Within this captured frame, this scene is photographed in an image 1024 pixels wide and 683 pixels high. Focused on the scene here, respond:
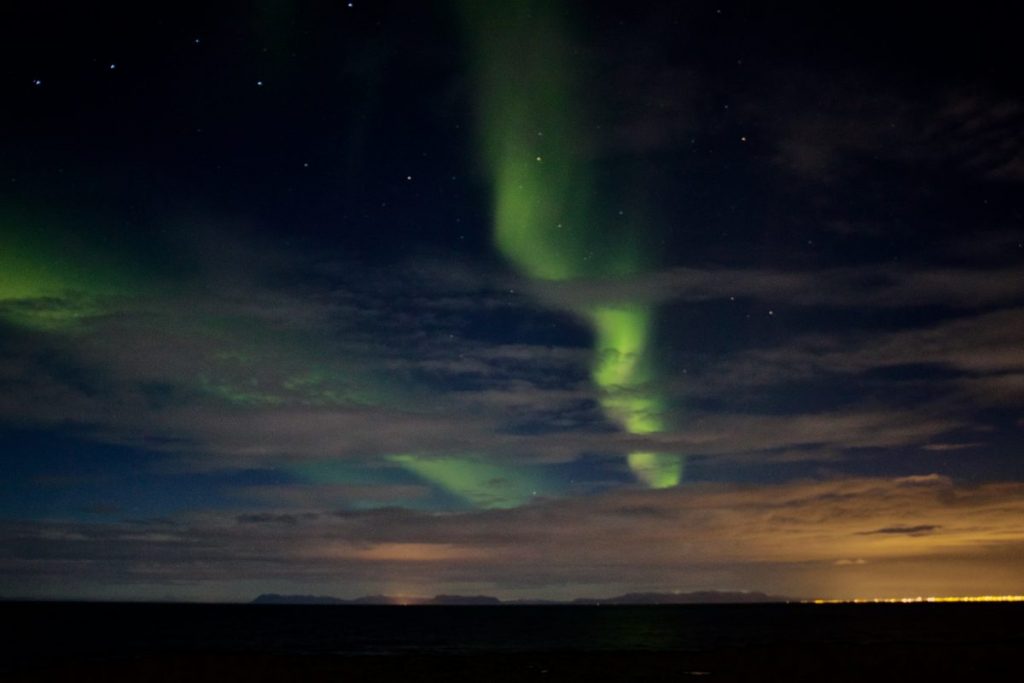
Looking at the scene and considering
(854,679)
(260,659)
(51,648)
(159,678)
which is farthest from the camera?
(51,648)

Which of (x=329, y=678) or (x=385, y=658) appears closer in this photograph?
(x=329, y=678)

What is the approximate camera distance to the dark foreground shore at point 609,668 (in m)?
32.2

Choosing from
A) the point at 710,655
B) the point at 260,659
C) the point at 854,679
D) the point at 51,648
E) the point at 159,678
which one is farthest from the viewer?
the point at 51,648

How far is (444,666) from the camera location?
41125mm

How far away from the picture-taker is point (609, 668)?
3809cm

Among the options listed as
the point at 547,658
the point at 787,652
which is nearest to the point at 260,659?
the point at 547,658

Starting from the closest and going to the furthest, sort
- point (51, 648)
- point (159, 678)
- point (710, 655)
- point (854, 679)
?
point (854, 679)
point (159, 678)
point (710, 655)
point (51, 648)

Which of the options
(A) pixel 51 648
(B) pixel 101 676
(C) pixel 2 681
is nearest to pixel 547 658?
(B) pixel 101 676

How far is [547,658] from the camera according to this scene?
45969mm

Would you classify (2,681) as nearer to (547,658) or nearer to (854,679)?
(547,658)

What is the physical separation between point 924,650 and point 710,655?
34.1ft

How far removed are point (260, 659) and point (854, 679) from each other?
86.6 feet

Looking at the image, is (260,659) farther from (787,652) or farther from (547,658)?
(787,652)

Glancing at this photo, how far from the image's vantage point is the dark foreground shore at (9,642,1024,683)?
32156 mm
